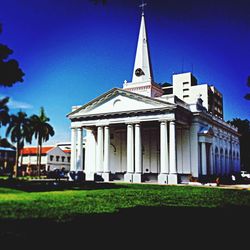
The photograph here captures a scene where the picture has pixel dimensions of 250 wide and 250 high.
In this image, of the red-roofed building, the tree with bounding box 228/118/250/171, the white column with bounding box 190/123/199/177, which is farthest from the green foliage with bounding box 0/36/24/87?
the tree with bounding box 228/118/250/171

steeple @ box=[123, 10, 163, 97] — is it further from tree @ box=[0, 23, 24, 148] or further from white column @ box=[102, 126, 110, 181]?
tree @ box=[0, 23, 24, 148]

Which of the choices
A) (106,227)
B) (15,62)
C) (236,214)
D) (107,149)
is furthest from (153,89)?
(15,62)

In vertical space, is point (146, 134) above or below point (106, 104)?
below

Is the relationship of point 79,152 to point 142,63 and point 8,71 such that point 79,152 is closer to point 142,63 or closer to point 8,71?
point 142,63

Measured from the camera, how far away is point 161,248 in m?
6.45

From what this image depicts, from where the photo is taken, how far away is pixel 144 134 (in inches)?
1741

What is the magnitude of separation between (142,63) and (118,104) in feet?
25.1

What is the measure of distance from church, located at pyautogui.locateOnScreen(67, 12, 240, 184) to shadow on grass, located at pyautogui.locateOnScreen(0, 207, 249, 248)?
2409 centimetres

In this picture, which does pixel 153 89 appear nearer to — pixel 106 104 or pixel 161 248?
pixel 106 104

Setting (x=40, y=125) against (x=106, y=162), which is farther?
(x=106, y=162)

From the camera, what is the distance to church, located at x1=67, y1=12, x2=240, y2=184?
118 feet

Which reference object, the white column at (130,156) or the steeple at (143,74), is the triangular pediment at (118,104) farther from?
the steeple at (143,74)

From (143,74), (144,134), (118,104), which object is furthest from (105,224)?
(144,134)

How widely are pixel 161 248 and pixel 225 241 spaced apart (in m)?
1.86
